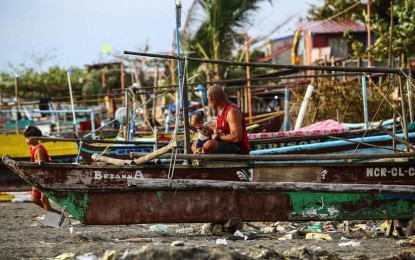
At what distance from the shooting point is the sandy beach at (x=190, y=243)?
23.7 feet

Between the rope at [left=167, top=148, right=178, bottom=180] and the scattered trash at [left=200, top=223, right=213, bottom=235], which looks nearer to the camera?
the rope at [left=167, top=148, right=178, bottom=180]

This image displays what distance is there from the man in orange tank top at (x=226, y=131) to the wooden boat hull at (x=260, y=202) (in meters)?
0.60

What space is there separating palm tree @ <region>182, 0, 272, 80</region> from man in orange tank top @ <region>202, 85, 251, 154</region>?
65.1 ft

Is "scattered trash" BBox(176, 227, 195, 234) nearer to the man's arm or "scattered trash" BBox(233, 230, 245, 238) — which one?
"scattered trash" BBox(233, 230, 245, 238)

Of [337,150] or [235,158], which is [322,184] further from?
[337,150]

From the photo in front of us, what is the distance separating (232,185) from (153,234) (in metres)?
1.35

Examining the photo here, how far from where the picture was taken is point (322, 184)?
9297 millimetres

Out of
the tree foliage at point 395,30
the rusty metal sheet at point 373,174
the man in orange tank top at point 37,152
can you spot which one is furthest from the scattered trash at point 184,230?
the tree foliage at point 395,30

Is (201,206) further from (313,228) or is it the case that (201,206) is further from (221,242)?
(313,228)

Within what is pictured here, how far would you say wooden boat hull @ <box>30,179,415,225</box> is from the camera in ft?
30.6

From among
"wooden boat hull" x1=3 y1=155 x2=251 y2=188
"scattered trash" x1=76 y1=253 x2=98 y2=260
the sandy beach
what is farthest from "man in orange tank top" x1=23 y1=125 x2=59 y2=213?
"scattered trash" x1=76 y1=253 x2=98 y2=260

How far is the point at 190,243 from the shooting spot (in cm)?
891

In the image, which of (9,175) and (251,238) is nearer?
(251,238)

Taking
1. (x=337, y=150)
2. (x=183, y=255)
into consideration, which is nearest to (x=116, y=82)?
(x=337, y=150)
